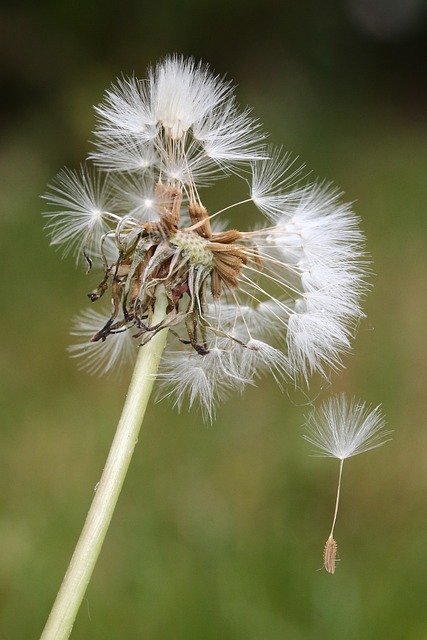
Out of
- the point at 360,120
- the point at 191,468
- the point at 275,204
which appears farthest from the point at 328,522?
the point at 360,120

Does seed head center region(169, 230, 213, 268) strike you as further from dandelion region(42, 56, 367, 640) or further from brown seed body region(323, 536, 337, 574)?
brown seed body region(323, 536, 337, 574)

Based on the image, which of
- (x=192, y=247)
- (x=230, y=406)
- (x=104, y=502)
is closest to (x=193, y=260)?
(x=192, y=247)

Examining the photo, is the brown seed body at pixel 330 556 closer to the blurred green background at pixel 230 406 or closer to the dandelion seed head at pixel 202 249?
the dandelion seed head at pixel 202 249

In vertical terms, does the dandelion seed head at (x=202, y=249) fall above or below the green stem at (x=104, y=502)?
above

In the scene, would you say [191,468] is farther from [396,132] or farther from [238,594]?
[396,132]

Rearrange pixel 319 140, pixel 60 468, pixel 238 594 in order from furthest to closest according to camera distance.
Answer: pixel 319 140, pixel 60 468, pixel 238 594

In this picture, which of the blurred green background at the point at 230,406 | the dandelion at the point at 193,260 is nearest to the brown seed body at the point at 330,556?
the dandelion at the point at 193,260

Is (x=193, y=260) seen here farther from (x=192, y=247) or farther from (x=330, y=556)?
(x=330, y=556)

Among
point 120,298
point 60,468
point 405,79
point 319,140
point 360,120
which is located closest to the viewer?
point 120,298
